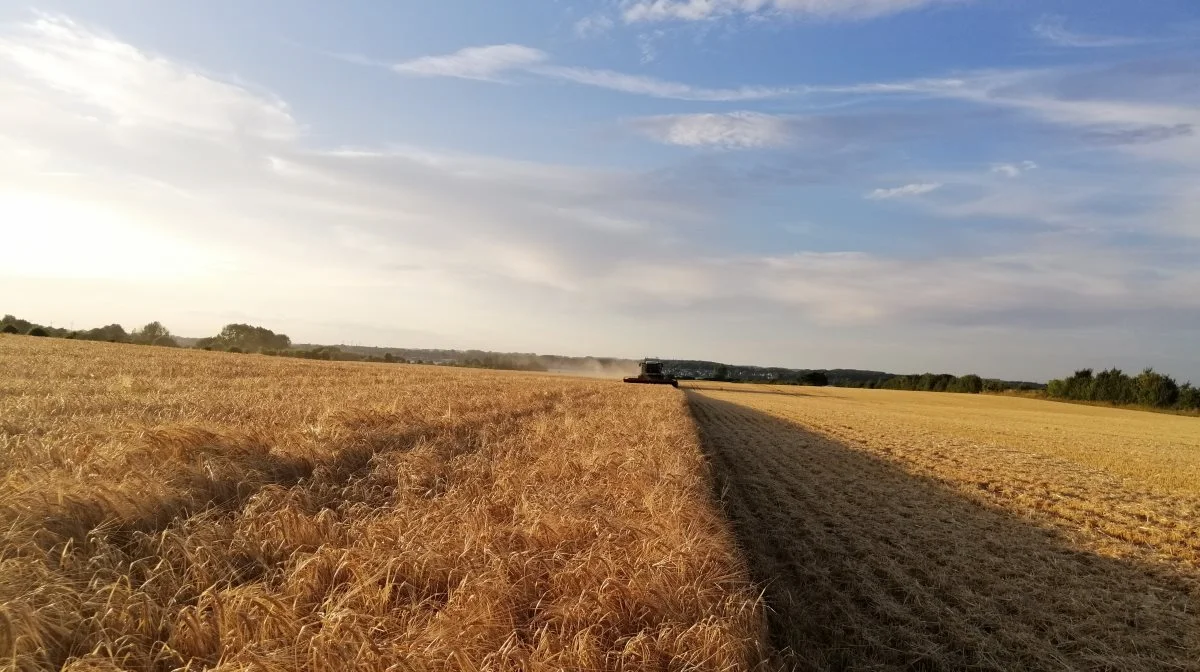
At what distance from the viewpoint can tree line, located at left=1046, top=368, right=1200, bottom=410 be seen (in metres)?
69.6

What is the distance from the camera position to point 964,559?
860cm

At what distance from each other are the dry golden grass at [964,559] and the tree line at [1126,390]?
6861cm

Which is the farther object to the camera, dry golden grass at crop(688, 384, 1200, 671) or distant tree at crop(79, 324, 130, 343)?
distant tree at crop(79, 324, 130, 343)

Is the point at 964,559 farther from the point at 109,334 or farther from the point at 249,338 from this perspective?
the point at 249,338

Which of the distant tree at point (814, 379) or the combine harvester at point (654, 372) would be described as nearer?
the combine harvester at point (654, 372)

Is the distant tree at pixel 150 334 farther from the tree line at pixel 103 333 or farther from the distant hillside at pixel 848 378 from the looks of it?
the distant hillside at pixel 848 378

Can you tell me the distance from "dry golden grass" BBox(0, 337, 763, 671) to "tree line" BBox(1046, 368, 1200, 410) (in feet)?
287

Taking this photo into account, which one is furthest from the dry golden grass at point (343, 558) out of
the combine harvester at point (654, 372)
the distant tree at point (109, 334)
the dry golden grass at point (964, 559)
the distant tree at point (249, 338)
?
the distant tree at point (249, 338)

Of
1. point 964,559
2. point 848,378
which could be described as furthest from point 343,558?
point 848,378

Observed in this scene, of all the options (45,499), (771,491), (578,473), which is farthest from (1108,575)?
(45,499)

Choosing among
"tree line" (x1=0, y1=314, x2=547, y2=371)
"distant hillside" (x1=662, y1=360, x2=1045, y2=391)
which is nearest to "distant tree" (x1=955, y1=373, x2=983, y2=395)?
"distant hillside" (x1=662, y1=360, x2=1045, y2=391)

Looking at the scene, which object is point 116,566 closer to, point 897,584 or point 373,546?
point 373,546

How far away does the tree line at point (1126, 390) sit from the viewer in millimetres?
69625

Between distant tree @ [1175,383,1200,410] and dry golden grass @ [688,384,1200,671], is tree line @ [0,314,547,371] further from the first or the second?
distant tree @ [1175,383,1200,410]
